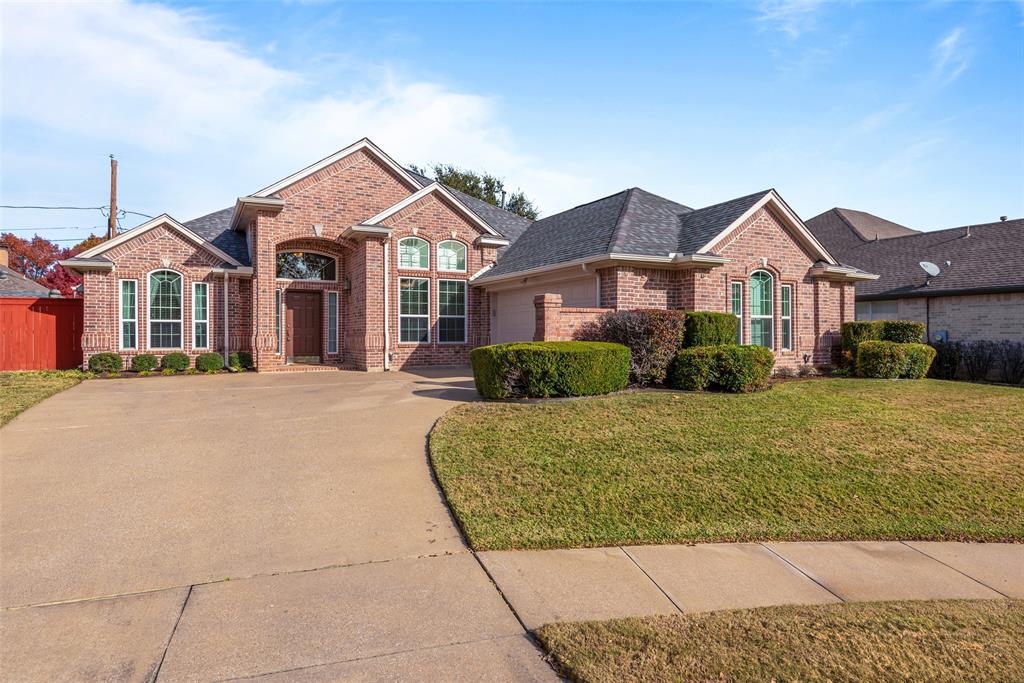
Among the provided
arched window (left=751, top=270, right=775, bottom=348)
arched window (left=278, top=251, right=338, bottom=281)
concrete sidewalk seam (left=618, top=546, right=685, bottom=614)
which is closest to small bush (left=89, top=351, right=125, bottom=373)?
arched window (left=278, top=251, right=338, bottom=281)

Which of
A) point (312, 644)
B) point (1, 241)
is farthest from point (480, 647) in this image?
point (1, 241)

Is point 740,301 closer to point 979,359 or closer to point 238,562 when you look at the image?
point 979,359

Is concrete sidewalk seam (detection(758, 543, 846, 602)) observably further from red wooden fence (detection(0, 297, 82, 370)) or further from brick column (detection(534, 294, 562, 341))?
red wooden fence (detection(0, 297, 82, 370))

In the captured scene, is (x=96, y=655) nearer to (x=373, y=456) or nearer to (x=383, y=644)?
(x=383, y=644)

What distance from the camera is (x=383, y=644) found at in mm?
2996

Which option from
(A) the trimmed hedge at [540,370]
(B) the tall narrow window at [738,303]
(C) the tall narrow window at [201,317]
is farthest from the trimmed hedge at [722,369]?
(C) the tall narrow window at [201,317]

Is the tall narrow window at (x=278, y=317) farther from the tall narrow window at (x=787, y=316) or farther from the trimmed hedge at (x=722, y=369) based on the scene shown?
the tall narrow window at (x=787, y=316)

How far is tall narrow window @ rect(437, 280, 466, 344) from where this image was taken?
57.7ft

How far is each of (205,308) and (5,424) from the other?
888cm

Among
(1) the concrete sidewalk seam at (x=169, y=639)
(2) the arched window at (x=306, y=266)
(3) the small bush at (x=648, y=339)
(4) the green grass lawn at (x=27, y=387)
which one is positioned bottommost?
(1) the concrete sidewalk seam at (x=169, y=639)

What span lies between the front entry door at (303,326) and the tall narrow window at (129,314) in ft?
12.7

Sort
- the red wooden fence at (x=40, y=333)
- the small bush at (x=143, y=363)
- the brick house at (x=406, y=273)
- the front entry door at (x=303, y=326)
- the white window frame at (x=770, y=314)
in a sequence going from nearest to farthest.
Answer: the brick house at (x=406, y=273)
the white window frame at (x=770, y=314)
the small bush at (x=143, y=363)
the red wooden fence at (x=40, y=333)
the front entry door at (x=303, y=326)

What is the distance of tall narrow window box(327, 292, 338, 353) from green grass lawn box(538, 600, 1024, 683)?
1631cm

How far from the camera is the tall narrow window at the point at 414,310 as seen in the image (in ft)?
55.7
